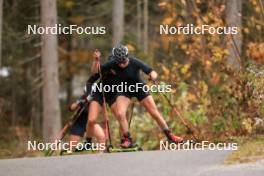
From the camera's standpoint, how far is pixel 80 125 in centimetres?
1550

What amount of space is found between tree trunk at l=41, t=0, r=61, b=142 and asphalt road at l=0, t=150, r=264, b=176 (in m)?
8.98

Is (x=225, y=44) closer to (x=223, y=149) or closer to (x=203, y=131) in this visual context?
(x=203, y=131)

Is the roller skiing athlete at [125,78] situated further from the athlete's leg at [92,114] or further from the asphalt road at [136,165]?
the asphalt road at [136,165]

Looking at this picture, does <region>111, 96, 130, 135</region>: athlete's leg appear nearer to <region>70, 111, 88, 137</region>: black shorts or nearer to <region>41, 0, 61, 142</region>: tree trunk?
<region>70, 111, 88, 137</region>: black shorts

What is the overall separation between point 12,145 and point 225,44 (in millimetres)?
8917

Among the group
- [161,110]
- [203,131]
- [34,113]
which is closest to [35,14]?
[34,113]

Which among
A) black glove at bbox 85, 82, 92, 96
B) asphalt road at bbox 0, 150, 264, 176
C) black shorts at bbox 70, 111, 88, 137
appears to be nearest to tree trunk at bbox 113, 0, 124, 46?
black shorts at bbox 70, 111, 88, 137

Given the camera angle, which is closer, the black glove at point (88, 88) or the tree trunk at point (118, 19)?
the black glove at point (88, 88)

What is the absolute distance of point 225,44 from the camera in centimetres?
1805

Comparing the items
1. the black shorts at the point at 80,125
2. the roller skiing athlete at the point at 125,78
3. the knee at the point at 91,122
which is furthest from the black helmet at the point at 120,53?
the black shorts at the point at 80,125

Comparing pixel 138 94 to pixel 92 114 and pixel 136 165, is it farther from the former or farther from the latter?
pixel 136 165

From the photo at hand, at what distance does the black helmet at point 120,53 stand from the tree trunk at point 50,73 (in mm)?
8077

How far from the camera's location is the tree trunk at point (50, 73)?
2225 cm

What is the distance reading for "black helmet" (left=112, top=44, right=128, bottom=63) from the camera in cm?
1416
